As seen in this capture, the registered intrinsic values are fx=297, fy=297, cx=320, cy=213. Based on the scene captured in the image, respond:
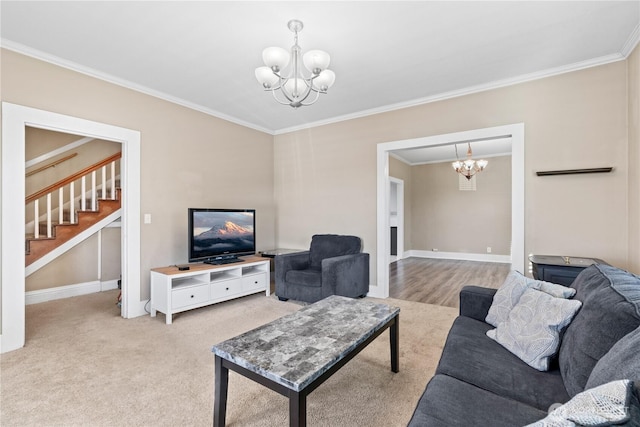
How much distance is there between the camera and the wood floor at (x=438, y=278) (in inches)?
166

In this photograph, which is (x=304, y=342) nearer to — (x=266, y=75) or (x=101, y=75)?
(x=266, y=75)

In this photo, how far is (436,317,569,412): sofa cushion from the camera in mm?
1232

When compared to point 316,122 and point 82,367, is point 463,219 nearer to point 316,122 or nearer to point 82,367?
point 316,122

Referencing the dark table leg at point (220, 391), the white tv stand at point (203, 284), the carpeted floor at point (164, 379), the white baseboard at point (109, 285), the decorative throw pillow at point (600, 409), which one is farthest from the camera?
the white baseboard at point (109, 285)

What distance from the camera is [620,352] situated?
2.99ft

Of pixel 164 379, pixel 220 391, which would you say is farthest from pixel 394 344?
pixel 164 379

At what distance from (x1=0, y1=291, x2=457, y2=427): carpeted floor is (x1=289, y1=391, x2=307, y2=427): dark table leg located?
0.48 meters

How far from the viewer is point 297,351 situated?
1.53 metres

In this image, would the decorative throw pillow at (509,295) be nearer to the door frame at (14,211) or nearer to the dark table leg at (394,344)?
the dark table leg at (394,344)

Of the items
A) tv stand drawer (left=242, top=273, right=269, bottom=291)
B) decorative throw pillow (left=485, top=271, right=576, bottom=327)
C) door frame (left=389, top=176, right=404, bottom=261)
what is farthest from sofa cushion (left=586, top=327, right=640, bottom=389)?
door frame (left=389, top=176, right=404, bottom=261)

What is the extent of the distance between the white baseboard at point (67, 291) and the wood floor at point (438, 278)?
170 inches

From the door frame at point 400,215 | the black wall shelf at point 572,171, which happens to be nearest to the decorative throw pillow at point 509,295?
the black wall shelf at point 572,171

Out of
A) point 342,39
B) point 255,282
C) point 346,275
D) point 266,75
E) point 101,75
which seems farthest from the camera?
point 255,282

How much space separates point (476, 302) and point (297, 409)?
1.48 meters
